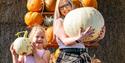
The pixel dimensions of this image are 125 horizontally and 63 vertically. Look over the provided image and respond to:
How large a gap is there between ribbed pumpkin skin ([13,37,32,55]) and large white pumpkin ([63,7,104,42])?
62 centimetres

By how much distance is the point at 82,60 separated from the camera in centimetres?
421

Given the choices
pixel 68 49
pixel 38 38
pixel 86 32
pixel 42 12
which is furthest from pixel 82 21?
pixel 42 12

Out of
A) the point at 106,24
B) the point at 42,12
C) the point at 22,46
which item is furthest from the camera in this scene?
the point at 106,24

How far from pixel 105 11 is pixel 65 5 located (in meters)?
2.34

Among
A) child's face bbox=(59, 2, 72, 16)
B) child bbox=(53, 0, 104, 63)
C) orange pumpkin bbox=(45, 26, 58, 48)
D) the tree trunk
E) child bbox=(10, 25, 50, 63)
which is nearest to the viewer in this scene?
child bbox=(53, 0, 104, 63)

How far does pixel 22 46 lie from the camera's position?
15.3ft

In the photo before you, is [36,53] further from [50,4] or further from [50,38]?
[50,4]

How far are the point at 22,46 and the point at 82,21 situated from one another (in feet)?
2.72

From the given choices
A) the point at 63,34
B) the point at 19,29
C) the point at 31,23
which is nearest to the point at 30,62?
the point at 63,34

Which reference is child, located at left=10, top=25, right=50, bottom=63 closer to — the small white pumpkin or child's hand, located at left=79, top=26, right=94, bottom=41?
the small white pumpkin

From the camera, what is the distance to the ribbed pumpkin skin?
4.64 m

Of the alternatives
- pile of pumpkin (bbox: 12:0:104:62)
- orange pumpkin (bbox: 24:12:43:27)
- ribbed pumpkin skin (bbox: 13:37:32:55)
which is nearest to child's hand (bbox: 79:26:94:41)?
ribbed pumpkin skin (bbox: 13:37:32:55)

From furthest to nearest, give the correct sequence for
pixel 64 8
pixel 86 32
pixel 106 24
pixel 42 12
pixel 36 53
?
pixel 106 24 < pixel 42 12 < pixel 36 53 < pixel 64 8 < pixel 86 32

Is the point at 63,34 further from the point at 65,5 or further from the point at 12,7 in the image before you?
the point at 12,7
